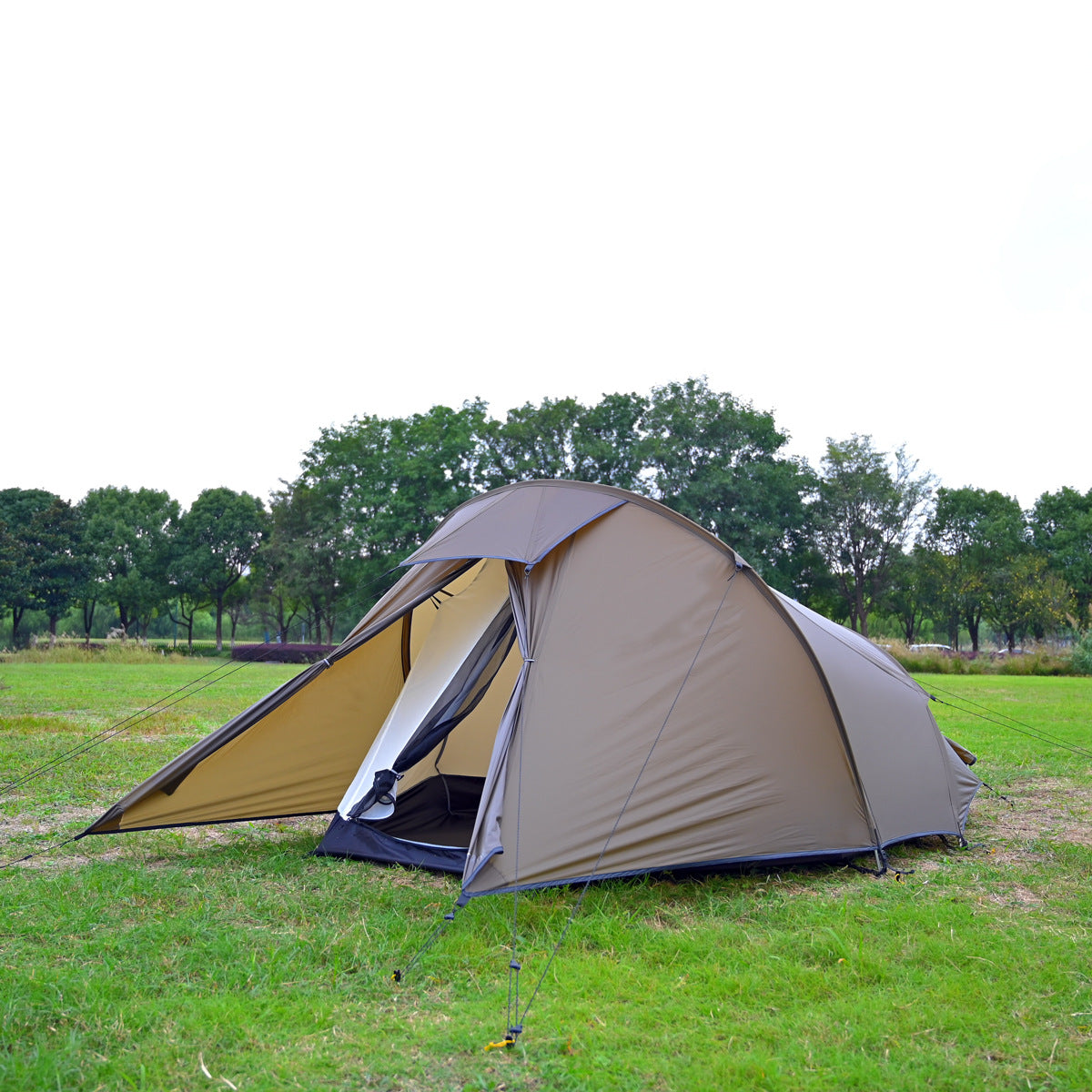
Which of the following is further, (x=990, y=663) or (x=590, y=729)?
(x=990, y=663)

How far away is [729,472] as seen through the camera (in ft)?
113

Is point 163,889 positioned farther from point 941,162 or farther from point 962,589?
point 962,589

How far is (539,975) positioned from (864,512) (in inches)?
1473

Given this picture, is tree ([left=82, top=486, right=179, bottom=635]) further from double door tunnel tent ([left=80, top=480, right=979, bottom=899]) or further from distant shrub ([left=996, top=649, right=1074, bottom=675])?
double door tunnel tent ([left=80, top=480, right=979, bottom=899])

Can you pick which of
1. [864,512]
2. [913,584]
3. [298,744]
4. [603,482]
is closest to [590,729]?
[298,744]

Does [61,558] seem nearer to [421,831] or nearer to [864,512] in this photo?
[864,512]

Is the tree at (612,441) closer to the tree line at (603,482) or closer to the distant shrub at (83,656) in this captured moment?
the tree line at (603,482)

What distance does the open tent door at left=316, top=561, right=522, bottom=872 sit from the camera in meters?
5.41

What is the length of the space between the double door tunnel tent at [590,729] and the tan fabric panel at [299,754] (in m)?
0.01

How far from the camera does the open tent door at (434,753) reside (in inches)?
213

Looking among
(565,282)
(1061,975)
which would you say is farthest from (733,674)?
(565,282)

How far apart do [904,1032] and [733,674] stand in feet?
6.92

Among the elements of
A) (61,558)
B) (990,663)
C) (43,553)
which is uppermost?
(43,553)

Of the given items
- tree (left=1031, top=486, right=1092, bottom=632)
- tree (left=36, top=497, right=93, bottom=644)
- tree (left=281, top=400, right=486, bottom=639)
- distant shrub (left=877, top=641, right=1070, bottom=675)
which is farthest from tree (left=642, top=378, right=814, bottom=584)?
tree (left=36, top=497, right=93, bottom=644)
